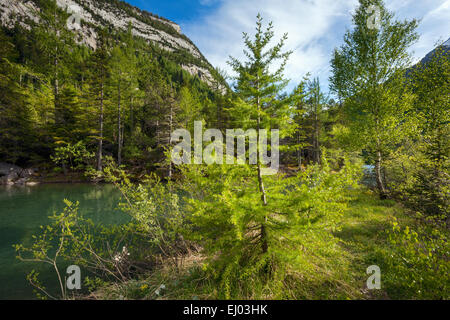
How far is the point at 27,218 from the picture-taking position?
920 cm

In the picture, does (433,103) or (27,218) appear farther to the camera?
(27,218)

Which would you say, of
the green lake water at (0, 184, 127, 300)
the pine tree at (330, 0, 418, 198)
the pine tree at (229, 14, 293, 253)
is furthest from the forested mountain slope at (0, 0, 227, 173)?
the pine tree at (229, 14, 293, 253)

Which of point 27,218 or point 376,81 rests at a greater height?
point 376,81

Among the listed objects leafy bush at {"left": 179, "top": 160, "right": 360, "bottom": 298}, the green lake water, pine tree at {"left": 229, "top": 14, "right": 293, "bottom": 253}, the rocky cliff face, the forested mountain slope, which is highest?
the rocky cliff face

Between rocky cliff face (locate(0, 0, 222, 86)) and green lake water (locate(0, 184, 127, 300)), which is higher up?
rocky cliff face (locate(0, 0, 222, 86))

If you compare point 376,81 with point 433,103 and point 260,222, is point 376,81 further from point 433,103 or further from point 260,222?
point 260,222

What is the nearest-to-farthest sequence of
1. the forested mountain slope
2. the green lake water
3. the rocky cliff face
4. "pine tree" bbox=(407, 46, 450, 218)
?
the green lake water, "pine tree" bbox=(407, 46, 450, 218), the forested mountain slope, the rocky cliff face

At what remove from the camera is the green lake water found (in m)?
4.78

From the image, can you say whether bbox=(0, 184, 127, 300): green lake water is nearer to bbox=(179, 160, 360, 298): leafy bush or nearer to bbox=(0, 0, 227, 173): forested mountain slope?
bbox=(179, 160, 360, 298): leafy bush

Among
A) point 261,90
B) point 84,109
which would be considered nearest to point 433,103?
point 261,90

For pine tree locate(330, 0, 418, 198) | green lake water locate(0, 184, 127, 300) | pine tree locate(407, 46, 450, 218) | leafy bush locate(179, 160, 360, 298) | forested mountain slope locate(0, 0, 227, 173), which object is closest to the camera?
leafy bush locate(179, 160, 360, 298)

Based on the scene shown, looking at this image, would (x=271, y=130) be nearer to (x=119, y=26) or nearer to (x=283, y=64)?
(x=283, y=64)
